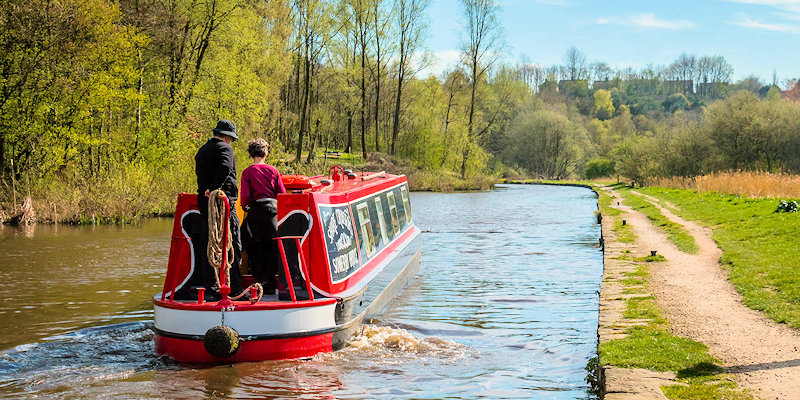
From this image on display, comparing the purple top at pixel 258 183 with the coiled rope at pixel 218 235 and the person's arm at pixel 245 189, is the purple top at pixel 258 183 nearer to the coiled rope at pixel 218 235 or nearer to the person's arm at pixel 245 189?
the person's arm at pixel 245 189

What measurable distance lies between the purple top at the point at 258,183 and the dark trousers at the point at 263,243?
10 cm

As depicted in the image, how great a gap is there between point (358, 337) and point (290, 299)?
1.27 meters

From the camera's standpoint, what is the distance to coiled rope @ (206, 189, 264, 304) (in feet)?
23.5

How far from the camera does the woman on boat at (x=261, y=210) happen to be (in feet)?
25.6

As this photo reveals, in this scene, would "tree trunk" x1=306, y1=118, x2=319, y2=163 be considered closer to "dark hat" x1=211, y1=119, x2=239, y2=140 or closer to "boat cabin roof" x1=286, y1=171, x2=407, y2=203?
"boat cabin roof" x1=286, y1=171, x2=407, y2=203

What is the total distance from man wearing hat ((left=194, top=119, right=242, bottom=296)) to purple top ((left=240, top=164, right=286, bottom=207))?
6.4 inches

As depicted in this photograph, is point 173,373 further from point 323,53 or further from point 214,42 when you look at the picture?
point 323,53

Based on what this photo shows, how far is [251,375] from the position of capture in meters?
7.03

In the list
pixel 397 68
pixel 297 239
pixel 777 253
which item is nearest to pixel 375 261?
pixel 297 239

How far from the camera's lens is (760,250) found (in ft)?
41.6

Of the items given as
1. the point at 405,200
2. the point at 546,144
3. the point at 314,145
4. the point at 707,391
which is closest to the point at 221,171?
the point at 707,391

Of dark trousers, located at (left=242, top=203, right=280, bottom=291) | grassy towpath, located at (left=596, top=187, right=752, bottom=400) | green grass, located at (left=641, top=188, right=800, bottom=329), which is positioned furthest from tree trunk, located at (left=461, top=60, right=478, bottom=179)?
dark trousers, located at (left=242, top=203, right=280, bottom=291)

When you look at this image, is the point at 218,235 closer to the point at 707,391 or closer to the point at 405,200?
the point at 707,391

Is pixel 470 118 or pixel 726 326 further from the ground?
pixel 470 118
